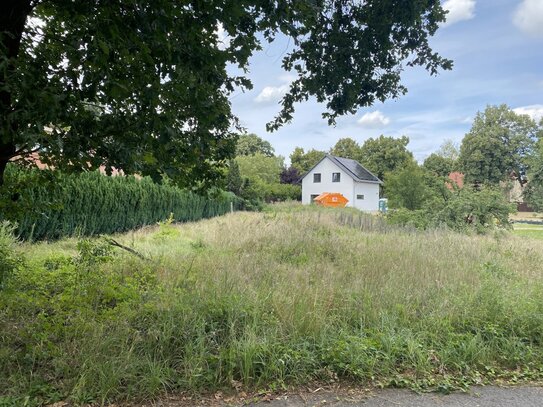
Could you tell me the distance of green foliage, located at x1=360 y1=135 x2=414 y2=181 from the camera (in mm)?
50062

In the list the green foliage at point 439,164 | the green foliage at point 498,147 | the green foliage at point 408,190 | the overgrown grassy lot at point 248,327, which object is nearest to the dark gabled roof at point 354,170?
the green foliage at point 498,147

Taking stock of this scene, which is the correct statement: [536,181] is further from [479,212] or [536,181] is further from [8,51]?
[8,51]

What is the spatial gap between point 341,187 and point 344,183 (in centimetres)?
59

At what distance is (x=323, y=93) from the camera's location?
4.96 meters

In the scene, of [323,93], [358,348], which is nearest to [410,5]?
[323,93]

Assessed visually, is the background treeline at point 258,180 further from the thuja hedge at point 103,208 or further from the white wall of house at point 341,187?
the thuja hedge at point 103,208

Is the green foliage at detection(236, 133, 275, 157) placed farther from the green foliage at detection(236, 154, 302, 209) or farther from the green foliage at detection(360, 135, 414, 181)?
the green foliage at detection(360, 135, 414, 181)

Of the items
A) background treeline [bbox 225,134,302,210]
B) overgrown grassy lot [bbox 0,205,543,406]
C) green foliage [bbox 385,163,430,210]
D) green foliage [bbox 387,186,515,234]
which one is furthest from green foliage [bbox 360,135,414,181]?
overgrown grassy lot [bbox 0,205,543,406]

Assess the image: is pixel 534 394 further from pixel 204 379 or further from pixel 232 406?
pixel 204 379

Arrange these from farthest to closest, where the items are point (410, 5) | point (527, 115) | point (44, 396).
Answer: point (527, 115), point (410, 5), point (44, 396)

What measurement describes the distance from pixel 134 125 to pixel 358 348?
2653 millimetres

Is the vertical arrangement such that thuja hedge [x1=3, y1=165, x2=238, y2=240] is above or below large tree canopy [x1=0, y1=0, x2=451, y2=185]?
below

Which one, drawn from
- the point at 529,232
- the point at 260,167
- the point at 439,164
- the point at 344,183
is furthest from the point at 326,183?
the point at 529,232

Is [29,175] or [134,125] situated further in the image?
[29,175]
